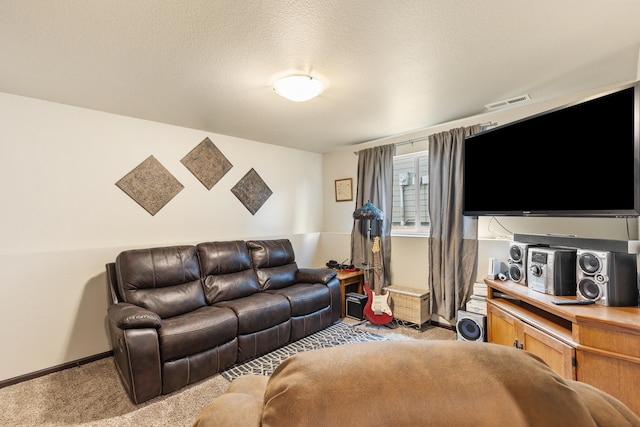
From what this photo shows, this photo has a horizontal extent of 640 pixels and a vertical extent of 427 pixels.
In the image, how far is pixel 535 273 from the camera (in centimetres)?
219

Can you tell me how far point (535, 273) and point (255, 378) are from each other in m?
2.30

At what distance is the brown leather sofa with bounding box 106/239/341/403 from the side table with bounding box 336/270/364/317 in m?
0.22

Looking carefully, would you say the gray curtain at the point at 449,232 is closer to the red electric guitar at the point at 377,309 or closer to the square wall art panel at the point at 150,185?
the red electric guitar at the point at 377,309

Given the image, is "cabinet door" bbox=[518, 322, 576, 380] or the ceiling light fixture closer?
→ "cabinet door" bbox=[518, 322, 576, 380]

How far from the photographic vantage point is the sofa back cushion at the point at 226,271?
3.08 m

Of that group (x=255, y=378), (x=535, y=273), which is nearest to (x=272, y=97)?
(x=255, y=378)

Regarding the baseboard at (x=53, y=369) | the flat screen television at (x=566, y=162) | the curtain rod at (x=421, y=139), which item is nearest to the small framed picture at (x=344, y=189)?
the curtain rod at (x=421, y=139)

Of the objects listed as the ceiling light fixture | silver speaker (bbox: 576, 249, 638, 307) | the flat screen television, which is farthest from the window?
the ceiling light fixture

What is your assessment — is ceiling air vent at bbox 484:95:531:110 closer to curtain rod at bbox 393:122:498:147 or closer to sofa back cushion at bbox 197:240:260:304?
curtain rod at bbox 393:122:498:147

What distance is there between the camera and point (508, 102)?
2779 mm

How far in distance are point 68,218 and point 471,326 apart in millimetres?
4032

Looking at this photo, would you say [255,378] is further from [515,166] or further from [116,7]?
[515,166]

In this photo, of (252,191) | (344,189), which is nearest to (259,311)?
(252,191)

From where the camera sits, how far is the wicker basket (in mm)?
3357
